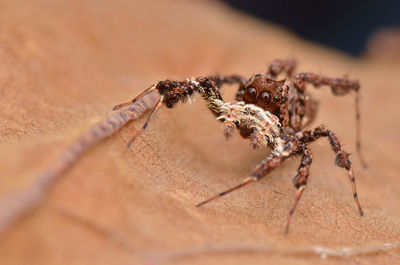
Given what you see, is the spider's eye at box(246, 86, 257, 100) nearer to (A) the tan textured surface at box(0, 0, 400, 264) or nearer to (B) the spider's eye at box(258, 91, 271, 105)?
(B) the spider's eye at box(258, 91, 271, 105)

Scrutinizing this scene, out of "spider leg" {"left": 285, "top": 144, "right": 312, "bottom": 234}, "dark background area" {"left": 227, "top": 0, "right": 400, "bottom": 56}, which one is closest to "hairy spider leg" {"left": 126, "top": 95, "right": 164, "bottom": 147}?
"spider leg" {"left": 285, "top": 144, "right": 312, "bottom": 234}

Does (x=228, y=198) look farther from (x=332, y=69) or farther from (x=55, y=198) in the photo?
(x=332, y=69)

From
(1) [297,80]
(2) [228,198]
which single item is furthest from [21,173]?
(1) [297,80]

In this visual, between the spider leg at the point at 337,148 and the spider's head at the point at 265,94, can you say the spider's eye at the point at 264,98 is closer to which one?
the spider's head at the point at 265,94

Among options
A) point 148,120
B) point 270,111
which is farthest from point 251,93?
point 148,120

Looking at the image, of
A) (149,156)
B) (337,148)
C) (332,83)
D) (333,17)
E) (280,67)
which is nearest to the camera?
(149,156)

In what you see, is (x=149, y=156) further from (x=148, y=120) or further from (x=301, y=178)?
(x=301, y=178)

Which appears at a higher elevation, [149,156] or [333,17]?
[333,17]
